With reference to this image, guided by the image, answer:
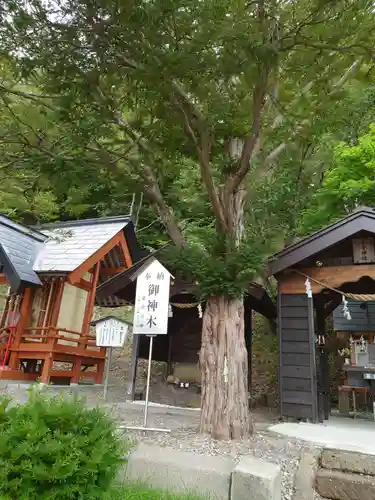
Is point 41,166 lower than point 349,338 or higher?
higher

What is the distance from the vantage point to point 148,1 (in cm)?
338

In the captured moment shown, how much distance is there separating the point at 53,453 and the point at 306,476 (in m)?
2.88

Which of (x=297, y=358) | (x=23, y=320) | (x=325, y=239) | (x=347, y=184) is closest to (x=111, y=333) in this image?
(x=23, y=320)

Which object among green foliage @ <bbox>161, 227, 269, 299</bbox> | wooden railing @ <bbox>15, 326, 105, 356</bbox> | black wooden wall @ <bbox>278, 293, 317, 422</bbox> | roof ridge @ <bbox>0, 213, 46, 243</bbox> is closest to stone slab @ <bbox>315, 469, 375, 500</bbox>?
green foliage @ <bbox>161, 227, 269, 299</bbox>

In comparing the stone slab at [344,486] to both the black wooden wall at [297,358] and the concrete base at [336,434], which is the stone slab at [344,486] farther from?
the black wooden wall at [297,358]

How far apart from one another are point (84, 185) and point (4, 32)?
200cm

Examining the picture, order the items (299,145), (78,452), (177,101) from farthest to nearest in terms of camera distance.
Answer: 1. (299,145)
2. (177,101)
3. (78,452)

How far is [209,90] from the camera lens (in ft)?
14.6

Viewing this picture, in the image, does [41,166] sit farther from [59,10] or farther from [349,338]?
[349,338]

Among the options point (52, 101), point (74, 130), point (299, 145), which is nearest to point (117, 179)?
point (74, 130)

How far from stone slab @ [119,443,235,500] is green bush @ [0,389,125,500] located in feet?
2.97

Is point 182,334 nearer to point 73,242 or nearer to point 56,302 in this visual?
point 56,302

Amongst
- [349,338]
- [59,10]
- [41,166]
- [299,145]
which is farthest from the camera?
[349,338]

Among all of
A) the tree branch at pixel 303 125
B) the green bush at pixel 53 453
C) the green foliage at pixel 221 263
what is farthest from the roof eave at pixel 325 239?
the green bush at pixel 53 453
